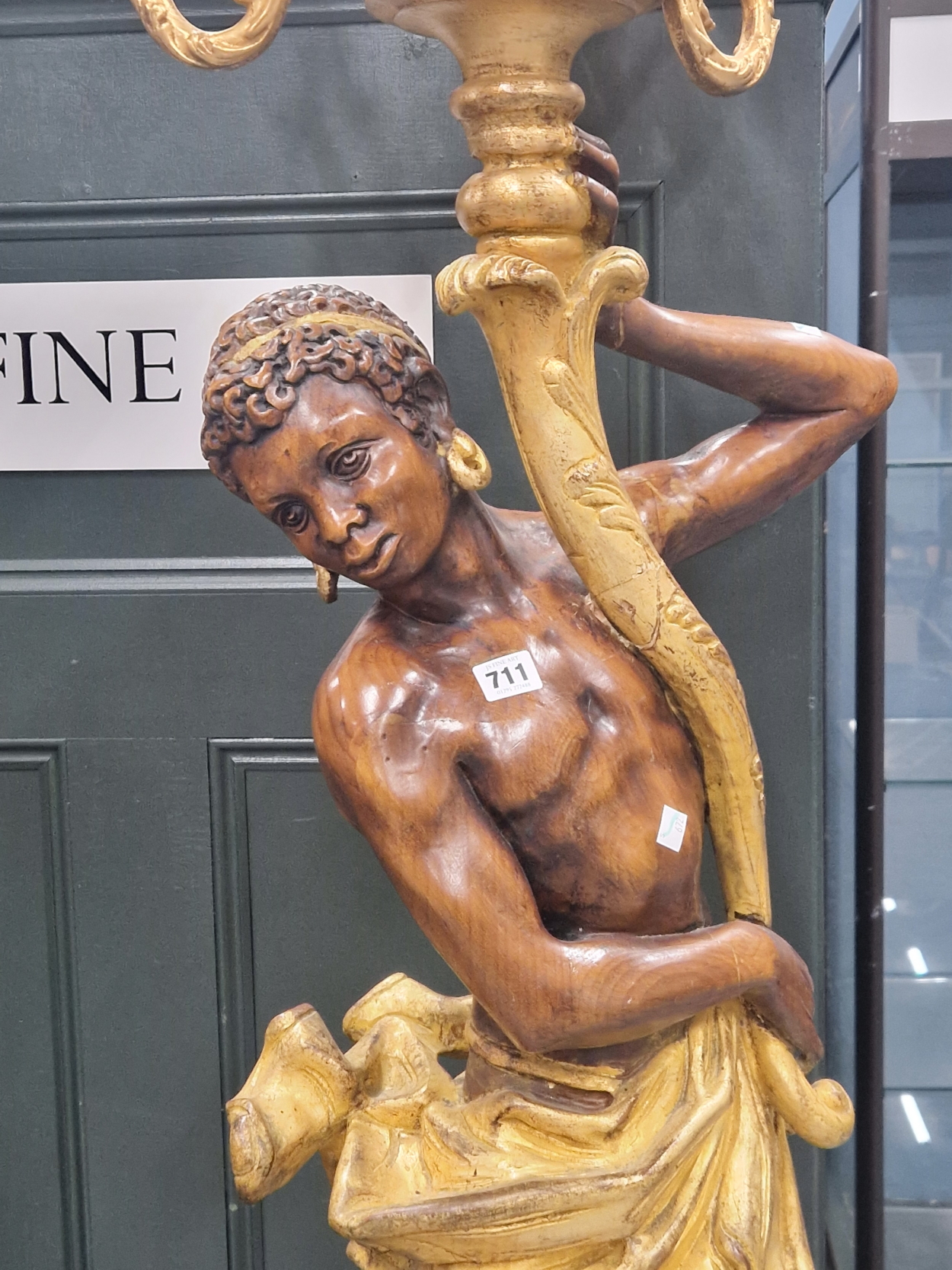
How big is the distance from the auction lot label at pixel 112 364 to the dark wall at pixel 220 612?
0.11 feet

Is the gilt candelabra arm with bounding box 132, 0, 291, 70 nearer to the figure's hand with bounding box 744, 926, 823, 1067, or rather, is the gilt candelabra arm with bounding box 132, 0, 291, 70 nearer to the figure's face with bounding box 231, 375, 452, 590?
the figure's face with bounding box 231, 375, 452, 590

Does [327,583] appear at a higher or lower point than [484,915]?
higher

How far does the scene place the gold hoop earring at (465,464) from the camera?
1086 mm

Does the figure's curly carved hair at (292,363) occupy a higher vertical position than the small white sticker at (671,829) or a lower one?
higher

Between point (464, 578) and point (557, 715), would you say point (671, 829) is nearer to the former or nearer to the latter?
point (557, 715)

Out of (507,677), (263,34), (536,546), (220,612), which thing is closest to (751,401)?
(536,546)

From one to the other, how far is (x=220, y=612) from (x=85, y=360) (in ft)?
1.29

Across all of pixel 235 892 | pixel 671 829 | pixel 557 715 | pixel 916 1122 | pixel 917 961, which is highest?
pixel 557 715

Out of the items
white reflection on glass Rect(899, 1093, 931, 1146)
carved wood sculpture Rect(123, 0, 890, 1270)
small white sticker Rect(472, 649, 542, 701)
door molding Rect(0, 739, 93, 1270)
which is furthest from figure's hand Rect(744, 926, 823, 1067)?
door molding Rect(0, 739, 93, 1270)

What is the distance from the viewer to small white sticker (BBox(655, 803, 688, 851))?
112 cm

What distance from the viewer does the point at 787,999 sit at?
1159 mm

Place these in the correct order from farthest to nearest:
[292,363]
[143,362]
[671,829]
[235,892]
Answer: [235,892]
[143,362]
[671,829]
[292,363]

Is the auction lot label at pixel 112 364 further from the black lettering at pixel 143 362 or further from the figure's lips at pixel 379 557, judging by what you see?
the figure's lips at pixel 379 557

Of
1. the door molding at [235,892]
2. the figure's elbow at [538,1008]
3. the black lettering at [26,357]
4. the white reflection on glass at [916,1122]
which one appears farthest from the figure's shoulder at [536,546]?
the white reflection on glass at [916,1122]
